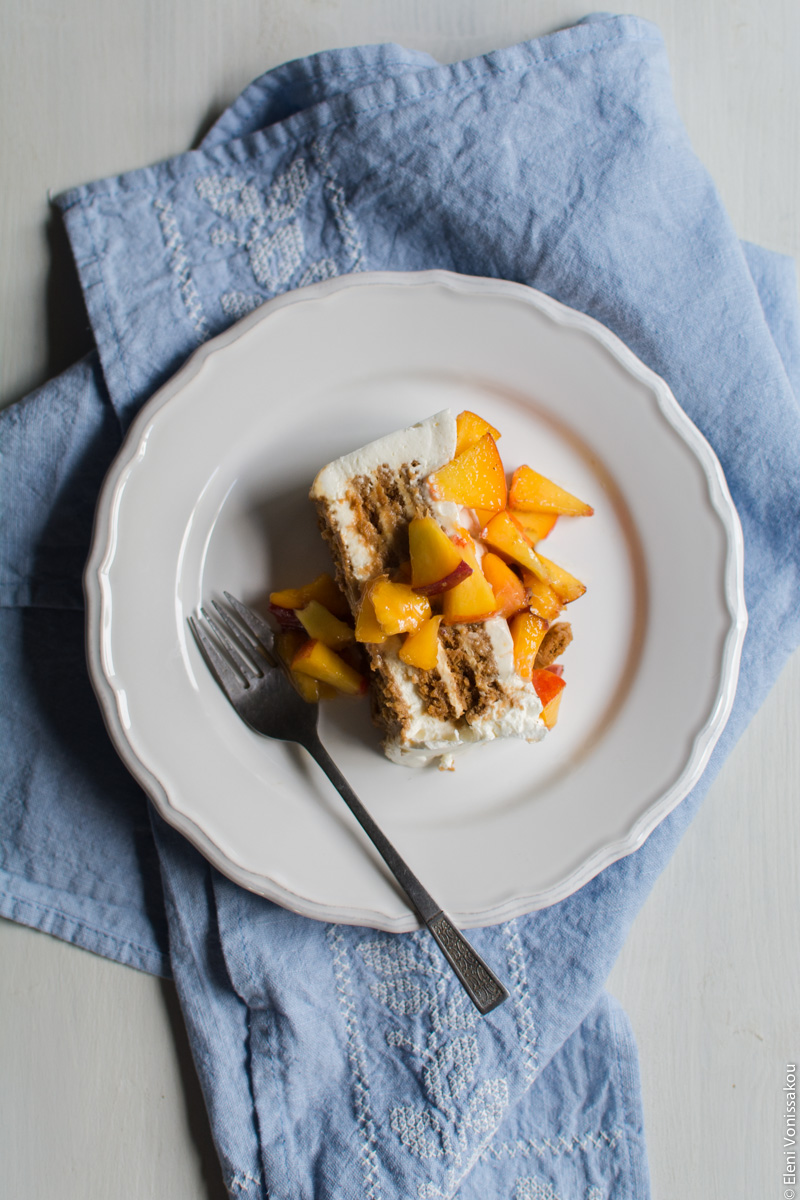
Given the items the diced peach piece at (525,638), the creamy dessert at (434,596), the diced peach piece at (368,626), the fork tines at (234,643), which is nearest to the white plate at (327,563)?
the fork tines at (234,643)

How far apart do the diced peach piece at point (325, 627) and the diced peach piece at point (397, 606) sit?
22 centimetres

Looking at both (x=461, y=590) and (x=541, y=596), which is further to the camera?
(x=541, y=596)

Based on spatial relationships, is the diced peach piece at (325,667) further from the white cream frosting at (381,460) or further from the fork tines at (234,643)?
the white cream frosting at (381,460)

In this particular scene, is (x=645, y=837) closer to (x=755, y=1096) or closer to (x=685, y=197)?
(x=755, y=1096)

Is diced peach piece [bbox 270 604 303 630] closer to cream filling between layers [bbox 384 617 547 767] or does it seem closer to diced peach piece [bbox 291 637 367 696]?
diced peach piece [bbox 291 637 367 696]

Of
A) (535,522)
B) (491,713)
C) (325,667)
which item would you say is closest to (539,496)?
(535,522)

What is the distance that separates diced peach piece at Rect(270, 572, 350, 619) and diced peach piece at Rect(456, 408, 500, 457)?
1.87ft

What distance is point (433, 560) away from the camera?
228 centimetres

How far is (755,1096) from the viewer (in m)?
2.85

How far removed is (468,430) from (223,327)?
89 centimetres

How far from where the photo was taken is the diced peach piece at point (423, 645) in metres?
2.32

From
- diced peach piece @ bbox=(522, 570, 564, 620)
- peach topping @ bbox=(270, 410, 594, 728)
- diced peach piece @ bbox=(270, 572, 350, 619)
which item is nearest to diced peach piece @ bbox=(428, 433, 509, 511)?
peach topping @ bbox=(270, 410, 594, 728)

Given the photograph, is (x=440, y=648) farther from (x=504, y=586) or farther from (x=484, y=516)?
(x=484, y=516)

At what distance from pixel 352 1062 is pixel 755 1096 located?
142 centimetres
